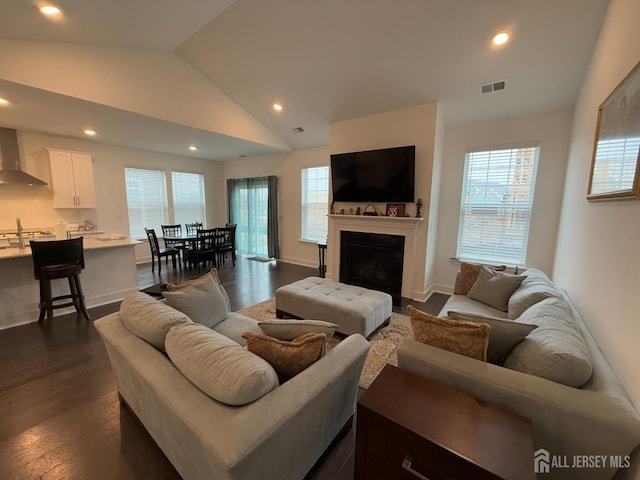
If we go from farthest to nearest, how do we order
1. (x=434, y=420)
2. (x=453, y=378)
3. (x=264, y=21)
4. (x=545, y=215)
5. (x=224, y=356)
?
(x=545, y=215), (x=264, y=21), (x=453, y=378), (x=224, y=356), (x=434, y=420)

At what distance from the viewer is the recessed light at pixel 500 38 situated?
96.6 inches

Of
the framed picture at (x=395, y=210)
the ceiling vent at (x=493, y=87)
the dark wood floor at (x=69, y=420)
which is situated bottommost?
the dark wood floor at (x=69, y=420)

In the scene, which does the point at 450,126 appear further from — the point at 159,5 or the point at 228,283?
the point at 228,283

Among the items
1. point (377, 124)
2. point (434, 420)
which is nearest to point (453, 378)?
point (434, 420)

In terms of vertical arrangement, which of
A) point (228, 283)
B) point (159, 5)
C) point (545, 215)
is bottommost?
point (228, 283)

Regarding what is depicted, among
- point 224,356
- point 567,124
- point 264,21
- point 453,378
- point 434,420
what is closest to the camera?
point 434,420

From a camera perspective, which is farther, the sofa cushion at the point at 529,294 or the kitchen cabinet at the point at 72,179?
the kitchen cabinet at the point at 72,179

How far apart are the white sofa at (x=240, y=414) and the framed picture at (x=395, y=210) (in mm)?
2740

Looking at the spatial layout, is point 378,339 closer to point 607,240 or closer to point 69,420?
point 607,240

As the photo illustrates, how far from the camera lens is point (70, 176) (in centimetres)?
479

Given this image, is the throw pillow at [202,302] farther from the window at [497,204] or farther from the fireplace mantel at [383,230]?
the window at [497,204]

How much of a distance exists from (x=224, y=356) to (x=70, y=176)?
5.81 metres

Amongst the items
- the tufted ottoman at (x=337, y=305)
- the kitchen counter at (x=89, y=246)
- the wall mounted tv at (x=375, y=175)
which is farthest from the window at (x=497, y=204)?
the kitchen counter at (x=89, y=246)

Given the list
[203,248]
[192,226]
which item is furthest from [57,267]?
[192,226]
